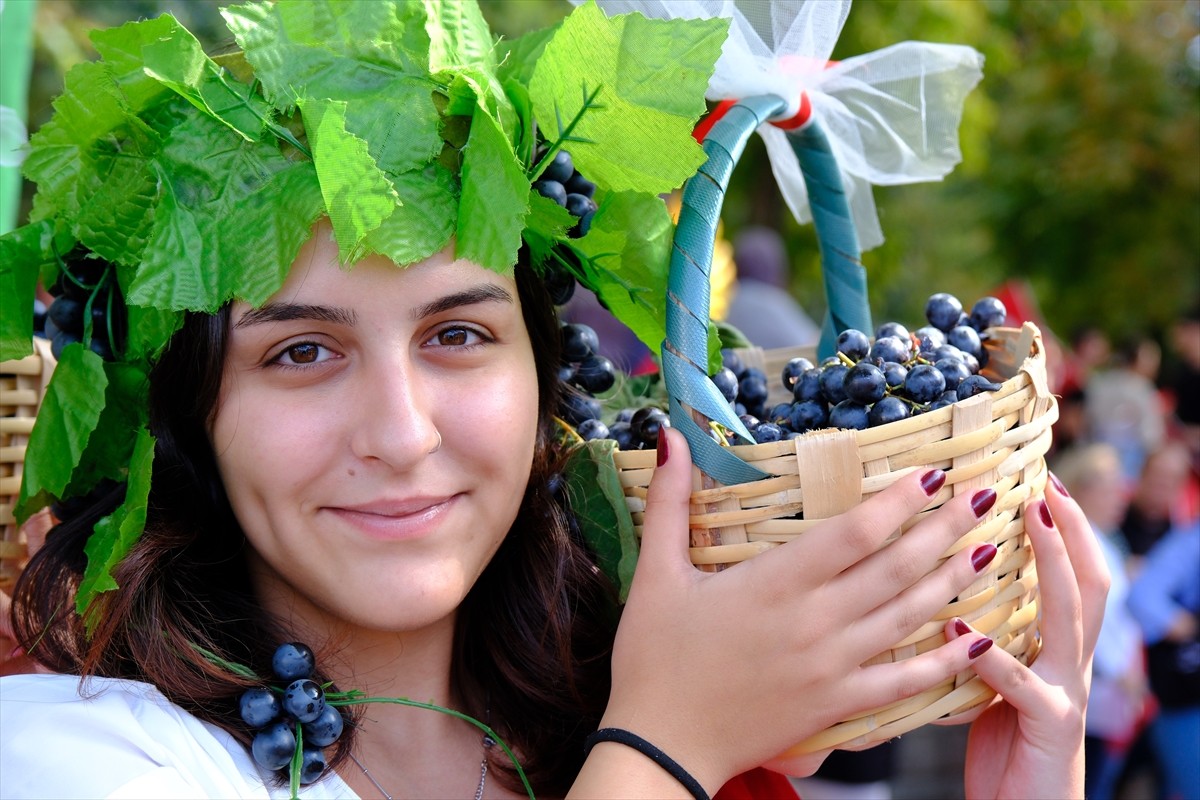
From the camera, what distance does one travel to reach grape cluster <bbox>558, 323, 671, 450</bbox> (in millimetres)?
1637

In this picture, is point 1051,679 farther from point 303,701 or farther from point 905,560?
point 303,701

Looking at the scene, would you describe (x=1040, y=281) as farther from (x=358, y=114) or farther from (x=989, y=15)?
(x=358, y=114)

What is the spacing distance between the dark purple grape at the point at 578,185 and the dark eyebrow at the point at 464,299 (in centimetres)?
20

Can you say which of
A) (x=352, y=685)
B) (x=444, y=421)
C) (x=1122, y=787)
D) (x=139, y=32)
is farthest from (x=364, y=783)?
(x=1122, y=787)

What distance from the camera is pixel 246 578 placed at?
1607mm

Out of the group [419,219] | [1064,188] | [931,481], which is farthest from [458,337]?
[1064,188]

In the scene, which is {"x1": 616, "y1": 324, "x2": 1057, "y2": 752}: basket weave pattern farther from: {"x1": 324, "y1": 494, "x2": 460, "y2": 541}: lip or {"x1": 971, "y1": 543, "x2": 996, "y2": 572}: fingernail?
{"x1": 324, "y1": 494, "x2": 460, "y2": 541}: lip

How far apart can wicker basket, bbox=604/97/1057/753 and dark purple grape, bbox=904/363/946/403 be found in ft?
0.27

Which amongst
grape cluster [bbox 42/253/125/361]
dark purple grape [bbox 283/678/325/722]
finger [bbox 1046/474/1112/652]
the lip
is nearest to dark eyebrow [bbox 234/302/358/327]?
the lip

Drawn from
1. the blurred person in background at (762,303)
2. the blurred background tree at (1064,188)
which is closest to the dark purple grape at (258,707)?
the blurred person in background at (762,303)

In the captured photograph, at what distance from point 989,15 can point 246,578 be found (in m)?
8.26

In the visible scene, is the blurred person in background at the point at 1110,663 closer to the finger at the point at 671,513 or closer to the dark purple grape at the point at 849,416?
the dark purple grape at the point at 849,416

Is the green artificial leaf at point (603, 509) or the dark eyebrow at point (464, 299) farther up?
the dark eyebrow at point (464, 299)

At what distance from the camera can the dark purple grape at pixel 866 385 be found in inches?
55.4
